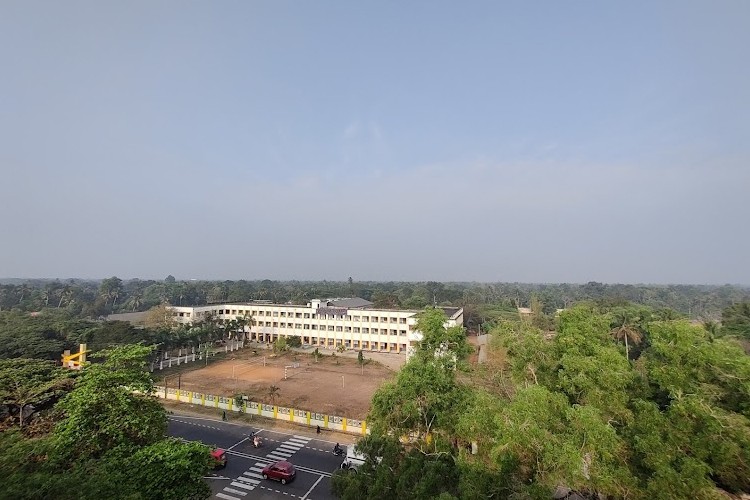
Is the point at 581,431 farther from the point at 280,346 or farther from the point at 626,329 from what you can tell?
the point at 280,346

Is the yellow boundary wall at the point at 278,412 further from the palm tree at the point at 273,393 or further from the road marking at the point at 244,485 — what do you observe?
the road marking at the point at 244,485

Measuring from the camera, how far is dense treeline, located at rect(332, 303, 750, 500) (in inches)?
449

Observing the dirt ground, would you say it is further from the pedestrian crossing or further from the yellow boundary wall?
the pedestrian crossing

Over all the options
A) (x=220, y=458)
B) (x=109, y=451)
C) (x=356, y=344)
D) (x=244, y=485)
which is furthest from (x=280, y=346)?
(x=109, y=451)

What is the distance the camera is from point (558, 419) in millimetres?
13109

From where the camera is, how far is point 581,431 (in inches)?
482

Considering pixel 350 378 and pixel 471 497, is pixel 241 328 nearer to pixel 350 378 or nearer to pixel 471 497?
pixel 350 378

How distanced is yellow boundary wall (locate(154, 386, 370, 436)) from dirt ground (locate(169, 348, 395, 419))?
11.9ft

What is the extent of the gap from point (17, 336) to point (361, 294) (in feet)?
394

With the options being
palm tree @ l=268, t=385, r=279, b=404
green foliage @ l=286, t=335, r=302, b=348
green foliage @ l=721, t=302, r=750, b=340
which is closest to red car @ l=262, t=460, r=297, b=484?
palm tree @ l=268, t=385, r=279, b=404

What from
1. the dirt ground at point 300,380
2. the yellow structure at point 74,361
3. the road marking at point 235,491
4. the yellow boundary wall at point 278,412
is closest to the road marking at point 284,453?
the road marking at point 235,491

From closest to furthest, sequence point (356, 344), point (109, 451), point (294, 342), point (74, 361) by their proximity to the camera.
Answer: point (109, 451), point (74, 361), point (294, 342), point (356, 344)

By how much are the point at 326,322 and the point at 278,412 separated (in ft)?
128

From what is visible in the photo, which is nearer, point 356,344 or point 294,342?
point 294,342
